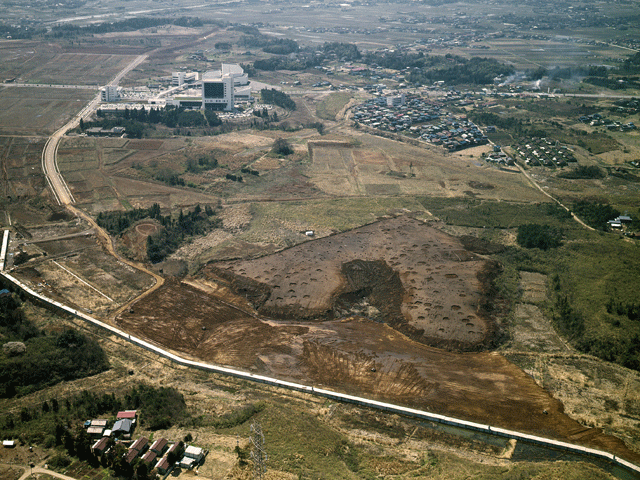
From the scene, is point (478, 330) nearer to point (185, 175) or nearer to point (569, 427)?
point (569, 427)

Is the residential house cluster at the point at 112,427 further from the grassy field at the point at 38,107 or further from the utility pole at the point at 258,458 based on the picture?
the grassy field at the point at 38,107

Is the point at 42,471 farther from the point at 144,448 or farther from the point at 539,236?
the point at 539,236

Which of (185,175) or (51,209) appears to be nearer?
(51,209)

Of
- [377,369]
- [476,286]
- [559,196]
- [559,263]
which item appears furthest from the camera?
[559,196]

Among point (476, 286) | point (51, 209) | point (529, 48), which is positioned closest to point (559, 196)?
point (476, 286)

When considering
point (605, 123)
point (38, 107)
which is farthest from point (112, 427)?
point (605, 123)

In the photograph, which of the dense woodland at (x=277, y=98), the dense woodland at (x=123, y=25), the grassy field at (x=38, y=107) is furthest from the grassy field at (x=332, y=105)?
the dense woodland at (x=123, y=25)

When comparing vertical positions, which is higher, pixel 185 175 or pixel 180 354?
pixel 185 175

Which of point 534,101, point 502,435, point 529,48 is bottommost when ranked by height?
point 502,435

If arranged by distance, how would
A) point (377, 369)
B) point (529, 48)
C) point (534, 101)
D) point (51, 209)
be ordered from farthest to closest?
1. point (529, 48)
2. point (534, 101)
3. point (51, 209)
4. point (377, 369)
